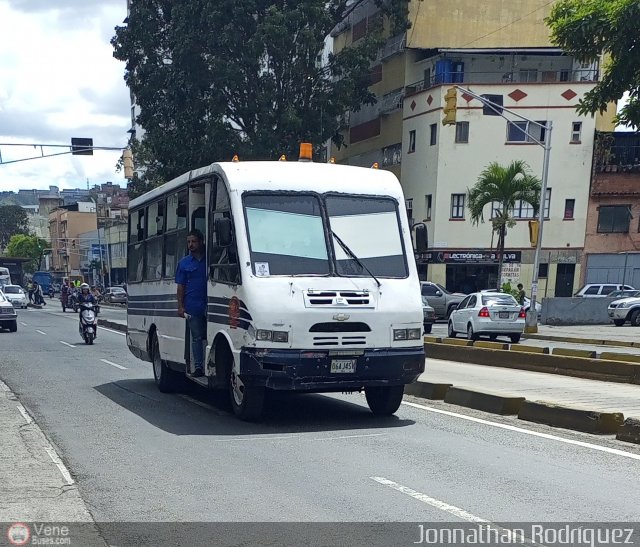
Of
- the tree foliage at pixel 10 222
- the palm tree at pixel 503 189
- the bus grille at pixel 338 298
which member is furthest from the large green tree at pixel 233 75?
the tree foliage at pixel 10 222

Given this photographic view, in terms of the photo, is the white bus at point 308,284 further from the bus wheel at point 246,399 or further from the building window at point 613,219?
the building window at point 613,219

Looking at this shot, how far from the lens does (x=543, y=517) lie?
5.97 meters

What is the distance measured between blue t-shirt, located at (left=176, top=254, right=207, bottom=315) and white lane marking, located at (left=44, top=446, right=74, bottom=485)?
292 centimetres

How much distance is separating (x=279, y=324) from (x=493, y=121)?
3948 cm

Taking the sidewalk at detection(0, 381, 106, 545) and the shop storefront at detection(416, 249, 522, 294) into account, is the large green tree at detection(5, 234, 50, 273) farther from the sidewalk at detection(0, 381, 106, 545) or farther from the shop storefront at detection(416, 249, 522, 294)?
the sidewalk at detection(0, 381, 106, 545)

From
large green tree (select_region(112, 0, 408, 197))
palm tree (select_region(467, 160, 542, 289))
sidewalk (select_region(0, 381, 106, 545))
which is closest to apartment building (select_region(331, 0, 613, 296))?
large green tree (select_region(112, 0, 408, 197))

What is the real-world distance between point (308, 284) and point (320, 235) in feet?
2.47

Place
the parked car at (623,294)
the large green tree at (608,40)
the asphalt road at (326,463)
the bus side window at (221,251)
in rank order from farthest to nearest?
the parked car at (623,294), the large green tree at (608,40), the bus side window at (221,251), the asphalt road at (326,463)

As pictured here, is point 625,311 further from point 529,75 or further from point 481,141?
point 529,75

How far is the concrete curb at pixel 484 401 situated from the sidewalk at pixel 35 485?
571 centimetres

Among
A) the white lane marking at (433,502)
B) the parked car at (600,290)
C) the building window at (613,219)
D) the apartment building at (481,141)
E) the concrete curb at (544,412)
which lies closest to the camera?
the white lane marking at (433,502)

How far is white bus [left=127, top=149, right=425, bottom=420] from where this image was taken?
370 inches

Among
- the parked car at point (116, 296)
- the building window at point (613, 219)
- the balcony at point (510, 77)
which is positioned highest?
the balcony at point (510, 77)

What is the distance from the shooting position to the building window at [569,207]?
46469 mm
